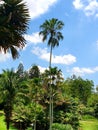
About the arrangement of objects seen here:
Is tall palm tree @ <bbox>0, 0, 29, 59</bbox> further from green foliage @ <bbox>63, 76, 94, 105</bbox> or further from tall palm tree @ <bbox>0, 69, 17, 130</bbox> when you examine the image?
green foliage @ <bbox>63, 76, 94, 105</bbox>

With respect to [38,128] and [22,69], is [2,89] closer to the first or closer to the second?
[38,128]

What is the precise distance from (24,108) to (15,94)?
16.7 meters

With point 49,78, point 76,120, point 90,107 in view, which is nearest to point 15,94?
point 49,78

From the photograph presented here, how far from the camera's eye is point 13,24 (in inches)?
691

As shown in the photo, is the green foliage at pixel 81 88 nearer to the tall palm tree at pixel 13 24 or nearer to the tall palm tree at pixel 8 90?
the tall palm tree at pixel 8 90

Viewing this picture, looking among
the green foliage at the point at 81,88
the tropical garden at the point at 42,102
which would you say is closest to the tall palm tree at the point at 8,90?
the tropical garden at the point at 42,102

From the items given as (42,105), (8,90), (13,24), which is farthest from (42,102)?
(13,24)

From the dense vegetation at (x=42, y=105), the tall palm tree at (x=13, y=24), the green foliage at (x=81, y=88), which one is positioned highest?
the green foliage at (x=81, y=88)

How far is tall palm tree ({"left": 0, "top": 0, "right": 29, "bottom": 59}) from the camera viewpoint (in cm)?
1688

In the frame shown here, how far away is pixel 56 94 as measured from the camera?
85250 millimetres

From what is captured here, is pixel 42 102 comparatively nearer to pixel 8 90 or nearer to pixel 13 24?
pixel 8 90

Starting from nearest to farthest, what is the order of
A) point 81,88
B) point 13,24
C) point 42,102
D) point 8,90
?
point 13,24 < point 8,90 < point 42,102 < point 81,88

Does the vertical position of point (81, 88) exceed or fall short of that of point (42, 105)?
it exceeds it

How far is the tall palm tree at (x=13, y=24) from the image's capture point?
16.9m
